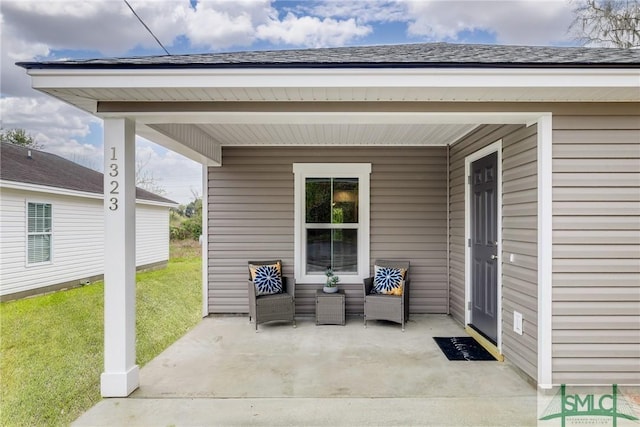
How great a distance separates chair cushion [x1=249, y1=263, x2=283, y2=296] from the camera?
485cm

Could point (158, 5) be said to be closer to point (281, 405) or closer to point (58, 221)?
point (58, 221)

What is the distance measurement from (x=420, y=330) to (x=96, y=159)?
14228 millimetres

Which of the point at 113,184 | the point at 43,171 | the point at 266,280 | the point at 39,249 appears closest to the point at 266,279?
the point at 266,280

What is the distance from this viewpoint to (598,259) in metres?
2.81

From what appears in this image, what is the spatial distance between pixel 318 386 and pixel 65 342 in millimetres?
4469

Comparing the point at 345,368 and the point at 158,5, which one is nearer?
the point at 345,368

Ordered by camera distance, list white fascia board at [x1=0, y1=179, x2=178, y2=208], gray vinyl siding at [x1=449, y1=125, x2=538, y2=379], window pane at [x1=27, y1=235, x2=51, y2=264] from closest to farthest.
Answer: gray vinyl siding at [x1=449, y1=125, x2=538, y2=379]
white fascia board at [x1=0, y1=179, x2=178, y2=208]
window pane at [x1=27, y1=235, x2=51, y2=264]

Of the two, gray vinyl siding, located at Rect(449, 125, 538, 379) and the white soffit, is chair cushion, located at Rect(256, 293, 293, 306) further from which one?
the white soffit

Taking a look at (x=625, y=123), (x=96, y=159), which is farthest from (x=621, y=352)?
(x=96, y=159)

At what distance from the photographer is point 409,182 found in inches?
209

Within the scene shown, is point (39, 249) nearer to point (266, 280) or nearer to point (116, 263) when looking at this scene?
point (266, 280)

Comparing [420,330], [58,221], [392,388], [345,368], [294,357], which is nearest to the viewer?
[392,388]
